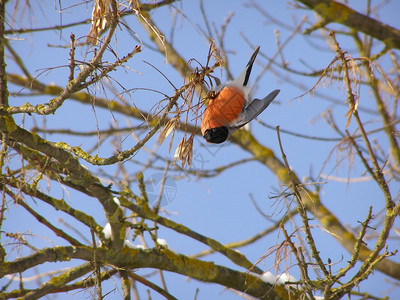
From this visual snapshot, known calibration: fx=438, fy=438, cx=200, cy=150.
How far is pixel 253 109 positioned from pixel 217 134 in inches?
4.6

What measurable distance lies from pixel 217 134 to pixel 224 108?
0.25 feet

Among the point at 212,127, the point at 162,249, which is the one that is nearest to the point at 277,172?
the point at 162,249

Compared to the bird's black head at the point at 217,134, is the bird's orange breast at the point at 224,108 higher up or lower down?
higher up

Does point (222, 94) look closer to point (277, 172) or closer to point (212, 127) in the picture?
point (212, 127)

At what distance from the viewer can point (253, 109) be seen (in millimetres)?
1172

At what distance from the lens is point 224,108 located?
3.82 ft

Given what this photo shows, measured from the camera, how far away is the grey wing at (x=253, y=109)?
45.6 inches

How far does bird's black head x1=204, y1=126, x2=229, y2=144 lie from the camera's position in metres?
1.18

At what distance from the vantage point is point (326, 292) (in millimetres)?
1355

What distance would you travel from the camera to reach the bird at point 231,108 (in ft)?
3.81

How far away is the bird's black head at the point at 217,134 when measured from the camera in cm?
118

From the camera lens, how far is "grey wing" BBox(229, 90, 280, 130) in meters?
1.16

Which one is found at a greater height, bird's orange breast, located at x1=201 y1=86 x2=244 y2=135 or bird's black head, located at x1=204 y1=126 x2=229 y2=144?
bird's orange breast, located at x1=201 y1=86 x2=244 y2=135

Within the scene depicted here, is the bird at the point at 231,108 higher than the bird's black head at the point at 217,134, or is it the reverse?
the bird at the point at 231,108
